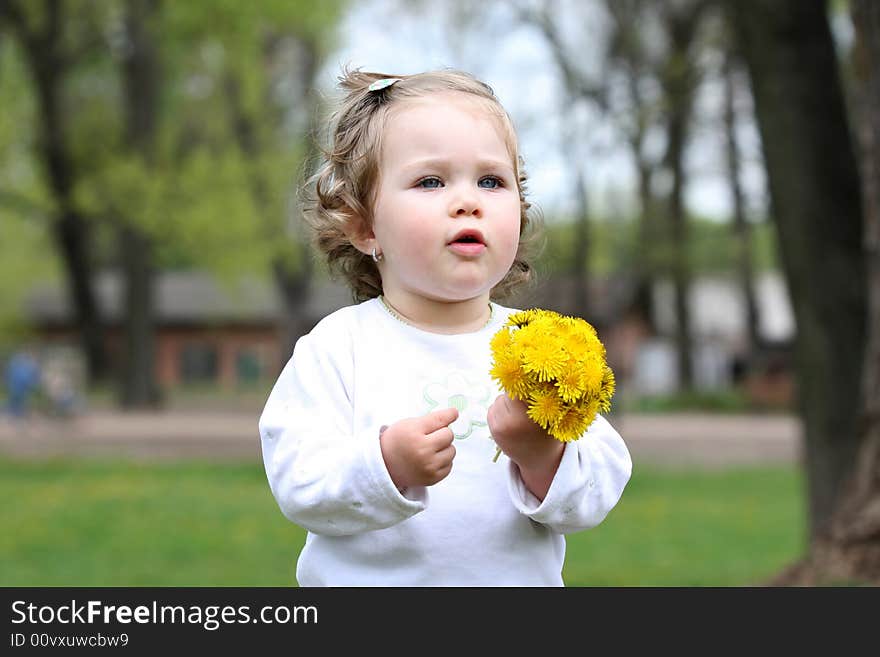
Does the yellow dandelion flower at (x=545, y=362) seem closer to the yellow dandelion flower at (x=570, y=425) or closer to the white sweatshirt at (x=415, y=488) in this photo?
the yellow dandelion flower at (x=570, y=425)

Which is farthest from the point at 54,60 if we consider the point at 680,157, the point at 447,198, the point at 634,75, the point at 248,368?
the point at 447,198

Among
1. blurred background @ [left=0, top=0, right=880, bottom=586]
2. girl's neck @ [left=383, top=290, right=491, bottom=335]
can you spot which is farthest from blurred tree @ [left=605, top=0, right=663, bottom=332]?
girl's neck @ [left=383, top=290, right=491, bottom=335]

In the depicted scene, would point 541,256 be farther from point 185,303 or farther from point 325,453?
point 185,303

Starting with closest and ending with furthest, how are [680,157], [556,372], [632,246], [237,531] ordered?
[556,372]
[237,531]
[680,157]
[632,246]

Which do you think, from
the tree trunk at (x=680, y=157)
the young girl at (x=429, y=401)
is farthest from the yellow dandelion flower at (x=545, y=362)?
the tree trunk at (x=680, y=157)

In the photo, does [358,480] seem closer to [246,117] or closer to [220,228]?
[220,228]

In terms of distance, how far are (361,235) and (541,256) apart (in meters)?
0.52

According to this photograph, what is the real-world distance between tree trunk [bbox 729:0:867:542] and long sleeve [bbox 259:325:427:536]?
5110 mm

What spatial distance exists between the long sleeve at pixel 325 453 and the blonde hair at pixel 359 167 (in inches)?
8.8

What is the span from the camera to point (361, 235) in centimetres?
228

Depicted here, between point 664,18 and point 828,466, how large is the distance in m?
18.4

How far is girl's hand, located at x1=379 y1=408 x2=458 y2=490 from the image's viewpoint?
188cm

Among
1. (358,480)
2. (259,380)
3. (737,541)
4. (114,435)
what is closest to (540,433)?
(358,480)

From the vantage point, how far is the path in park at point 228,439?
17.9 m
